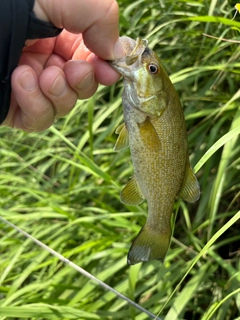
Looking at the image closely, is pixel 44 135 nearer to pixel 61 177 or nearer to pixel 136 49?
pixel 61 177

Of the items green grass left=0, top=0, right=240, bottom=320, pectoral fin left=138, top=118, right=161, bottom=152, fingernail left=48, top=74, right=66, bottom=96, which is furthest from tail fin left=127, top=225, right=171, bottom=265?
fingernail left=48, top=74, right=66, bottom=96

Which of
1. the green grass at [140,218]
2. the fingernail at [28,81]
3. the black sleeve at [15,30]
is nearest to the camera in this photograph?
the black sleeve at [15,30]

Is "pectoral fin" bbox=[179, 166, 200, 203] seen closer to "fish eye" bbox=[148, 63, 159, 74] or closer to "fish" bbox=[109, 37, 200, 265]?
"fish" bbox=[109, 37, 200, 265]

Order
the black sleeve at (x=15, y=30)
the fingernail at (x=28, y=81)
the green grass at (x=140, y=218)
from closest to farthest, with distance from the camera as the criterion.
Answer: the black sleeve at (x=15, y=30)
the fingernail at (x=28, y=81)
the green grass at (x=140, y=218)

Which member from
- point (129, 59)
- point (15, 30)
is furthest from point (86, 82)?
point (15, 30)

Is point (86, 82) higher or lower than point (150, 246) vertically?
higher

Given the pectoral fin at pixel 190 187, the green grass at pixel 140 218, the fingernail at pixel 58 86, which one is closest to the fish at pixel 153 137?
the pectoral fin at pixel 190 187

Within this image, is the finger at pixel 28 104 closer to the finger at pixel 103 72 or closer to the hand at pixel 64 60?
the hand at pixel 64 60

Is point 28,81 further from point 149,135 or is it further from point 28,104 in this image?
point 149,135
